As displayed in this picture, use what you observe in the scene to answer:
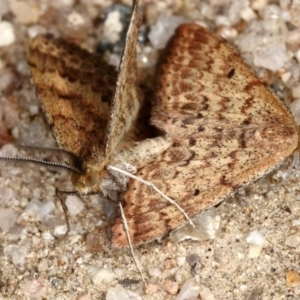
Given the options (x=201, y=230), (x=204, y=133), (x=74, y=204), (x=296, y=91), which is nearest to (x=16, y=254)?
(x=74, y=204)

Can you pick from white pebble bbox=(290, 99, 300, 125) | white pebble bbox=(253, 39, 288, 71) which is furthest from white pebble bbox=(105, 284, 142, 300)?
white pebble bbox=(253, 39, 288, 71)

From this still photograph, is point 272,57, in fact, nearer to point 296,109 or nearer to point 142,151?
point 296,109

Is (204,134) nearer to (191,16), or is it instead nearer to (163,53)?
(163,53)

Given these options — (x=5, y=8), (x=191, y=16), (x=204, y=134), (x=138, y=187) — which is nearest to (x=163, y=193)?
(x=138, y=187)

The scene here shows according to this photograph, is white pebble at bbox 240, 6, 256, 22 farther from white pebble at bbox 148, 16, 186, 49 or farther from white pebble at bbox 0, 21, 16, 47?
white pebble at bbox 0, 21, 16, 47

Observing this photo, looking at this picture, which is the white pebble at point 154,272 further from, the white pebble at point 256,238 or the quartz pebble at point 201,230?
the white pebble at point 256,238

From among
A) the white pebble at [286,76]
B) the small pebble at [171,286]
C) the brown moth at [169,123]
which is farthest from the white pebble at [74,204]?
the white pebble at [286,76]
